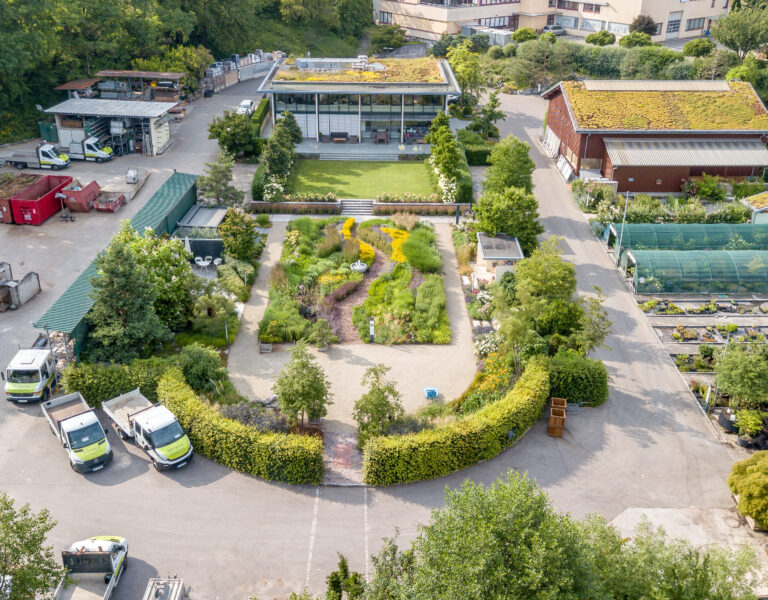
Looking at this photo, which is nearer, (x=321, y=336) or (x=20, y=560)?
(x=20, y=560)

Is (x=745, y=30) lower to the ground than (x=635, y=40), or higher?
higher

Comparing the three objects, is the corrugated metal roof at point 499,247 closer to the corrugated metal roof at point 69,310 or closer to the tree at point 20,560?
the corrugated metal roof at point 69,310

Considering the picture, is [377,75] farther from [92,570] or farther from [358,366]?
[92,570]

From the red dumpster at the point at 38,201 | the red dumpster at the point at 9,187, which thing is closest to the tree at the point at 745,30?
the red dumpster at the point at 38,201

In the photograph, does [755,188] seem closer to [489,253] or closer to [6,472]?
[489,253]

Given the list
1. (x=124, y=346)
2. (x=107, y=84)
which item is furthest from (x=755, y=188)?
(x=107, y=84)

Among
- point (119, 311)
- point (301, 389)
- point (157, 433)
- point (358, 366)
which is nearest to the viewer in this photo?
point (157, 433)

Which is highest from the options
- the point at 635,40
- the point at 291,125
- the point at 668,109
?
the point at 668,109

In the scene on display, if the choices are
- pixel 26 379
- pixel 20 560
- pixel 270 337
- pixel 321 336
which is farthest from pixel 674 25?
pixel 20 560
